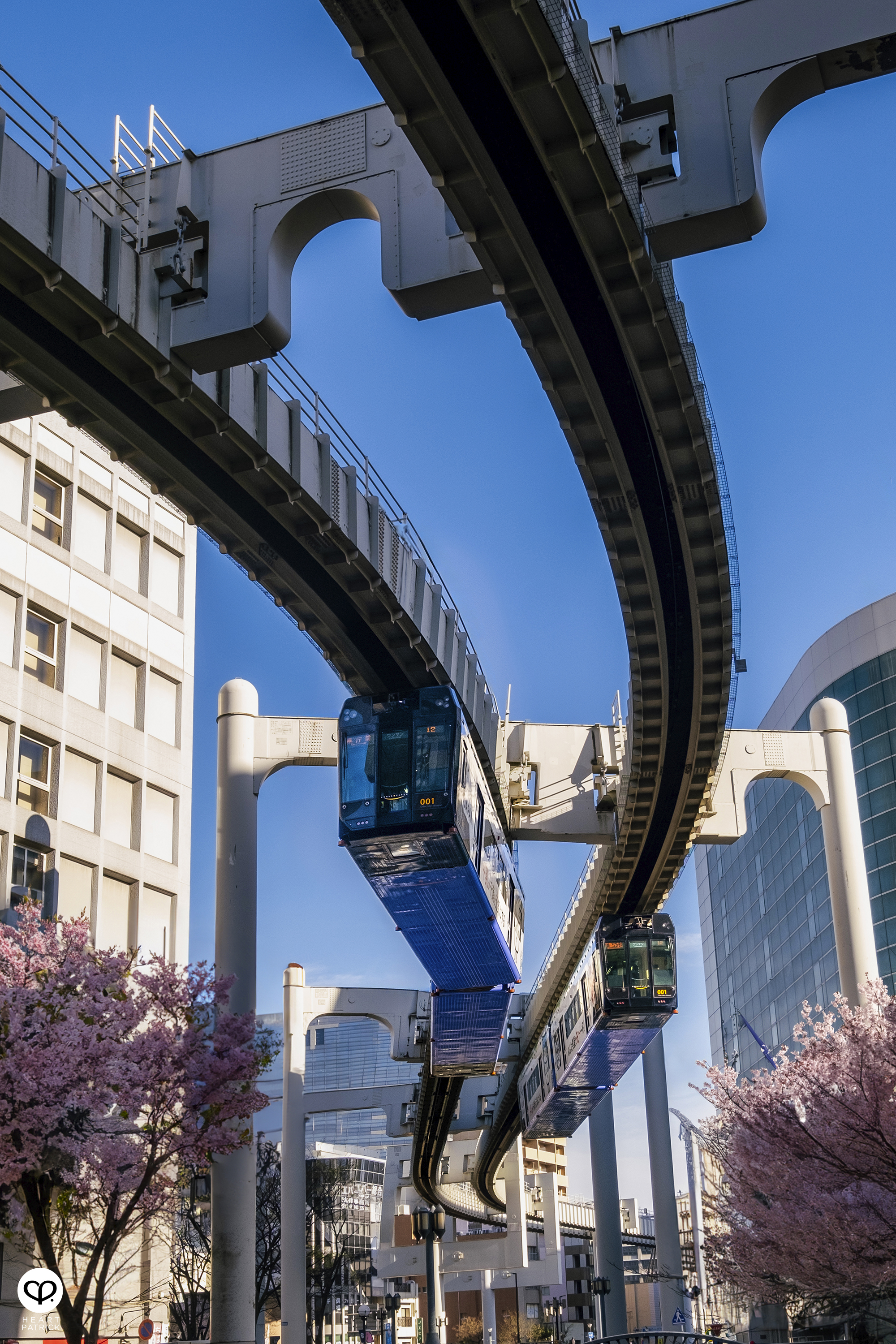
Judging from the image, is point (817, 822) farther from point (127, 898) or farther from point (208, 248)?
point (208, 248)

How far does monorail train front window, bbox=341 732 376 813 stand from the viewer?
82.1ft

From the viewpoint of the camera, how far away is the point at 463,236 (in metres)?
15.2

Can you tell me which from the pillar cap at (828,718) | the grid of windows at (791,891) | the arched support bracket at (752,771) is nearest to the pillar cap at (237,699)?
the arched support bracket at (752,771)

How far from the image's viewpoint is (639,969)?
119ft

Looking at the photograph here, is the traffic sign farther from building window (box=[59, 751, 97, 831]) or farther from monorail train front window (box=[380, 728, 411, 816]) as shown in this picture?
building window (box=[59, 751, 97, 831])

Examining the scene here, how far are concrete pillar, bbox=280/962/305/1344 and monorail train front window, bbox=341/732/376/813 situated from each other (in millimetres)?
20025

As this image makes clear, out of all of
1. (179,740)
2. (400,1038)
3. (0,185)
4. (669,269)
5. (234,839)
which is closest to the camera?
(0,185)

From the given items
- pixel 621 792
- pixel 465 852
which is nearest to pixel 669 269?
pixel 465 852

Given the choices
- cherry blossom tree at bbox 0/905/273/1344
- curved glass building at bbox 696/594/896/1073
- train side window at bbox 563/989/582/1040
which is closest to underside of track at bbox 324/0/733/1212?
cherry blossom tree at bbox 0/905/273/1344

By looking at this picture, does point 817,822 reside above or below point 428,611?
above

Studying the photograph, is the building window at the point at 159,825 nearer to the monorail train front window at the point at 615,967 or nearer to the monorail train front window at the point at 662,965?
the monorail train front window at the point at 615,967

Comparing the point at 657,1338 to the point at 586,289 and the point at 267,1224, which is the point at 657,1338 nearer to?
the point at 586,289

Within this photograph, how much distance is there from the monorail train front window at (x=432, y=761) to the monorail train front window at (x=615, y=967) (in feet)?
44.5

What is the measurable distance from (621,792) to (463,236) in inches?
770
